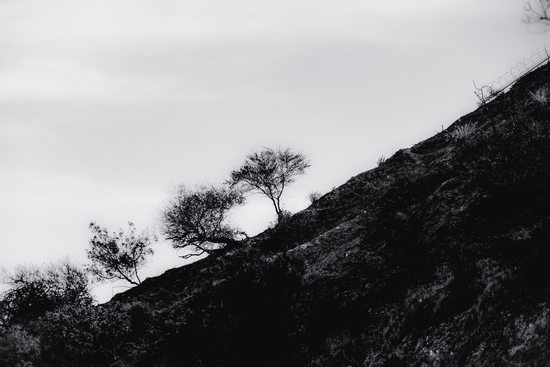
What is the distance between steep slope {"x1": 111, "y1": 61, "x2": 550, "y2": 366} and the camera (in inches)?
266

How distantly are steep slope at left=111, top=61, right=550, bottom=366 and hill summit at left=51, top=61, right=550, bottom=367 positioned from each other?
0.10 feet

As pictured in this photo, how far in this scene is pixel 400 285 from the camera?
29.6 ft

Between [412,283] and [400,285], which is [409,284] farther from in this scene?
[400,285]

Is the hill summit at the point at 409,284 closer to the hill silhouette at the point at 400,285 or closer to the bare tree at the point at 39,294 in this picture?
the hill silhouette at the point at 400,285

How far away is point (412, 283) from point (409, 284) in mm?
79

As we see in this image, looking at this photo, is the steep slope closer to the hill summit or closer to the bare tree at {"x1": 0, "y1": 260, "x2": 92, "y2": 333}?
the hill summit

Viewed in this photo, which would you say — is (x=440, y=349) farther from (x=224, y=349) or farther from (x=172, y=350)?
(x=172, y=350)

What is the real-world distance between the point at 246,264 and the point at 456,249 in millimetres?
6756

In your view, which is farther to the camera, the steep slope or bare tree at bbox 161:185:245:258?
bare tree at bbox 161:185:245:258

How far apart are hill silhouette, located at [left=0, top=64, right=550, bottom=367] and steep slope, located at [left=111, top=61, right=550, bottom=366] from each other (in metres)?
0.03

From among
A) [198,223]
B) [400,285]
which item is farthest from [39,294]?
[400,285]

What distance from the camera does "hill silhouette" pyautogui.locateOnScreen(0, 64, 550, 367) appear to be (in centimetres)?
684

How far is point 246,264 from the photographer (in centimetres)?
1329

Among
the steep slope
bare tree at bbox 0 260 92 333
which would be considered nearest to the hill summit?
the steep slope
